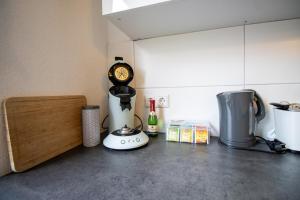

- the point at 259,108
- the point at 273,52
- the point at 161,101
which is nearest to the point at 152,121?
the point at 161,101

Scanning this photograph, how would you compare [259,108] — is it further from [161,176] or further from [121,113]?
[121,113]

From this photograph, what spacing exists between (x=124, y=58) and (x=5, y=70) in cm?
64

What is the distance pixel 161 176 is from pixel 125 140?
272mm

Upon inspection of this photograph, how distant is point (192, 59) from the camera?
0.88 m

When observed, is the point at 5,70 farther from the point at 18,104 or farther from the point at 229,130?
the point at 229,130

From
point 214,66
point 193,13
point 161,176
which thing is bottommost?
point 161,176

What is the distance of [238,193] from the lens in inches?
15.4

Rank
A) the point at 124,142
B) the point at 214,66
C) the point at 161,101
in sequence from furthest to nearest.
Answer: the point at 161,101
the point at 214,66
the point at 124,142

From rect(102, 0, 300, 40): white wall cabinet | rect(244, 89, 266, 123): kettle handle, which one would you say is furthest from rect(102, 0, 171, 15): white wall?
rect(244, 89, 266, 123): kettle handle

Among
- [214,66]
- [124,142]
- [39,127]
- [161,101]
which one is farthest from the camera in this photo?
[161,101]

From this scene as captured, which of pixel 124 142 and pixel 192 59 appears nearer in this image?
pixel 124 142

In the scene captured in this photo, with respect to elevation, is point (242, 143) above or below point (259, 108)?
below

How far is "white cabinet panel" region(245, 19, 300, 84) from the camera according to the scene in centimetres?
72

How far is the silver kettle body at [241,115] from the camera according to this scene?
681mm
